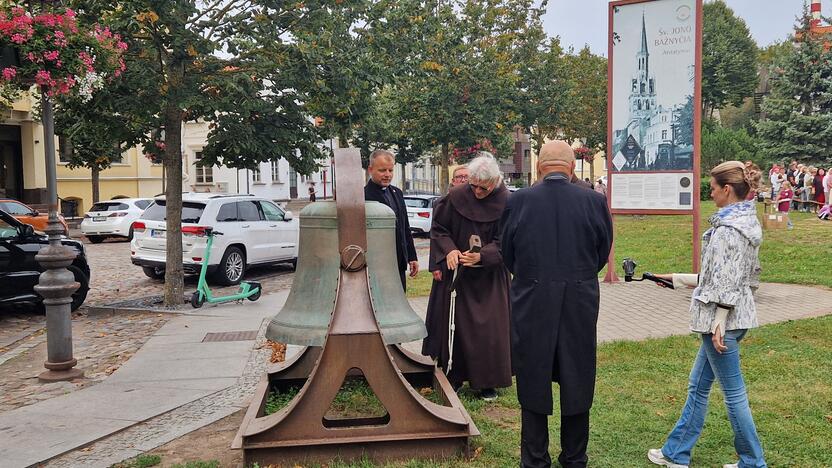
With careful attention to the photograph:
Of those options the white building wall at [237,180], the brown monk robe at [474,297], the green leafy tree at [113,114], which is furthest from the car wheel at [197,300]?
the white building wall at [237,180]

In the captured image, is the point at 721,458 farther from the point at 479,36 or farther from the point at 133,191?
the point at 133,191

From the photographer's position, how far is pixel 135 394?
6.39m

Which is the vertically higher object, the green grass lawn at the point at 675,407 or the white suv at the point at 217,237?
the white suv at the point at 217,237

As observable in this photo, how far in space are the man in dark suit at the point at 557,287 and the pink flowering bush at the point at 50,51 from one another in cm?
435

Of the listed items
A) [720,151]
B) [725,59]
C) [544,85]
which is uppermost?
[725,59]

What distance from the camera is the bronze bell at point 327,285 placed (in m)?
4.50

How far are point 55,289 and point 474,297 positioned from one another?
3.99m

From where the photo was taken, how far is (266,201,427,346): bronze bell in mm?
4504

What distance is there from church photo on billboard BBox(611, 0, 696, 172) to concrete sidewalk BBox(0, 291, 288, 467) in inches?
254

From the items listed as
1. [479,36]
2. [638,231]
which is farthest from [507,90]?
[638,231]

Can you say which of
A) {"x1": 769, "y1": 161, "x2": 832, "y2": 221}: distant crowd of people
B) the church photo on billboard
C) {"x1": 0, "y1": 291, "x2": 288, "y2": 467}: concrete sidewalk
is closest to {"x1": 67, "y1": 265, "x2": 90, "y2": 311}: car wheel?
{"x1": 0, "y1": 291, "x2": 288, "y2": 467}: concrete sidewalk

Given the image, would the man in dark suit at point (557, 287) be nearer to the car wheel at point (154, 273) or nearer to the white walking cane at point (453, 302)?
the white walking cane at point (453, 302)

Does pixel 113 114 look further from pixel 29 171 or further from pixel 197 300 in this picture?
pixel 29 171

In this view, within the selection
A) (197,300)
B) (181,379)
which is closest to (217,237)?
(197,300)
